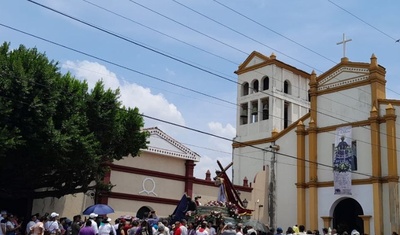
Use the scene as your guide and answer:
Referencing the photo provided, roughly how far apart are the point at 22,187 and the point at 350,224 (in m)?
19.2

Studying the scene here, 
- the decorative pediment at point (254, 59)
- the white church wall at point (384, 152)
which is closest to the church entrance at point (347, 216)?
the white church wall at point (384, 152)

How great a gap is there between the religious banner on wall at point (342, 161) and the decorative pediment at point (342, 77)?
290 cm

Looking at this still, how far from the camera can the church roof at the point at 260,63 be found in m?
35.5

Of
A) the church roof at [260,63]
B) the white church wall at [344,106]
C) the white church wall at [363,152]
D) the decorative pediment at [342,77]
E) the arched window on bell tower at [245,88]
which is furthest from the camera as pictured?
the arched window on bell tower at [245,88]

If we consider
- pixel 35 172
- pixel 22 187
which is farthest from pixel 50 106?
pixel 22 187

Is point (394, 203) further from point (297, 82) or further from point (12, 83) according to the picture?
point (12, 83)

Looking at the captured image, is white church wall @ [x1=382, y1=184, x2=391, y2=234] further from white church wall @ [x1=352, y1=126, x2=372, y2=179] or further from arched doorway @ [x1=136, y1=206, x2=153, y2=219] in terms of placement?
arched doorway @ [x1=136, y1=206, x2=153, y2=219]

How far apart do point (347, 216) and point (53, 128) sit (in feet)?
65.4

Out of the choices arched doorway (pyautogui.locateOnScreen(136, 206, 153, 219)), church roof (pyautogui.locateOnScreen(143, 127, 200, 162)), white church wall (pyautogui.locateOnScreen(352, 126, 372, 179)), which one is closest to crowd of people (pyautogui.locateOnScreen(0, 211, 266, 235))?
arched doorway (pyautogui.locateOnScreen(136, 206, 153, 219))

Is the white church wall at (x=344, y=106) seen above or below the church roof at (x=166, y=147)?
above

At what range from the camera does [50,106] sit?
53.9ft

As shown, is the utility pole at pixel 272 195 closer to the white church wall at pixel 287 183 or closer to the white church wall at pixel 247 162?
the white church wall at pixel 287 183

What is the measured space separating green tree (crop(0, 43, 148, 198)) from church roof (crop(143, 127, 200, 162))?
4.17 metres

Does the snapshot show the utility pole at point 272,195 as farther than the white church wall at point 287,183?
Yes
